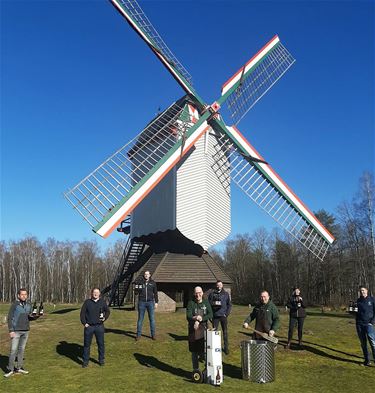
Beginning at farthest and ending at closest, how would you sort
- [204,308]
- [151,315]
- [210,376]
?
→ [151,315]
[204,308]
[210,376]

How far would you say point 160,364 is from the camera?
1008cm

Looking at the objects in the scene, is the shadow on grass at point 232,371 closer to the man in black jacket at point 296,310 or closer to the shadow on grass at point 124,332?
the man in black jacket at point 296,310

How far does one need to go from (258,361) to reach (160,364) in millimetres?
2634

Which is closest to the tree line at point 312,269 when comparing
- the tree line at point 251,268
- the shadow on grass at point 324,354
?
the tree line at point 251,268

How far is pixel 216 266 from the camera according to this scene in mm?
21422

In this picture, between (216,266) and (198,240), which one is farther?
(216,266)

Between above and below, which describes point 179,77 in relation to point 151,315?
above

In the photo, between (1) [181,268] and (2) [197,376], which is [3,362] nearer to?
(2) [197,376]

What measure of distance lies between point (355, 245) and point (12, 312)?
136ft

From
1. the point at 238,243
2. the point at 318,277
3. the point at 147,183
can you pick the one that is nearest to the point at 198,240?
the point at 147,183

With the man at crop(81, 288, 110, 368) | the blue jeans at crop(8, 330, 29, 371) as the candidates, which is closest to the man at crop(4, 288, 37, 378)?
the blue jeans at crop(8, 330, 29, 371)

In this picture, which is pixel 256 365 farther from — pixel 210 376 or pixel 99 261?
pixel 99 261

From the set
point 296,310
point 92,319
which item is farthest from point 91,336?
point 296,310

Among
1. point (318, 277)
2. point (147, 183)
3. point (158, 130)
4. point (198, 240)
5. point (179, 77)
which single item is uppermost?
point (179, 77)
